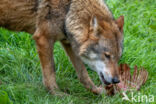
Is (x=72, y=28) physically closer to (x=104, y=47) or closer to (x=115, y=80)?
(x=104, y=47)

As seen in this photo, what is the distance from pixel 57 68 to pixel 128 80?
1262 mm

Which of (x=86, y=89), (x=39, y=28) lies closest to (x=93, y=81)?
(x=86, y=89)

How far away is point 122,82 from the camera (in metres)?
5.35

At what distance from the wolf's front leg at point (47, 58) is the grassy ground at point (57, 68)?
5.6 inches

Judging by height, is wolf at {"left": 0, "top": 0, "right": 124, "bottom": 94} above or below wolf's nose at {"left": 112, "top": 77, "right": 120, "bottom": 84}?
above

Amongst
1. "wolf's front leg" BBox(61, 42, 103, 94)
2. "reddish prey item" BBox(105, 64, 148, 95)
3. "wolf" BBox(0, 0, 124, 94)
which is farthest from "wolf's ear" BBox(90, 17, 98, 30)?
"reddish prey item" BBox(105, 64, 148, 95)

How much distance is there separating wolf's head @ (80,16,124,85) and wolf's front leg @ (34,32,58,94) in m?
0.54

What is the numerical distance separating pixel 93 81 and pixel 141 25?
2073 millimetres

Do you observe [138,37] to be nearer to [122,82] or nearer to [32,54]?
[122,82]

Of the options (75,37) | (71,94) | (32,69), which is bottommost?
(71,94)

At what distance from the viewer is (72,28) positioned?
5086 mm

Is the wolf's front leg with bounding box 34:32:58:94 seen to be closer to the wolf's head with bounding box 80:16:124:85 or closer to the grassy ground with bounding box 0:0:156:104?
the grassy ground with bounding box 0:0:156:104

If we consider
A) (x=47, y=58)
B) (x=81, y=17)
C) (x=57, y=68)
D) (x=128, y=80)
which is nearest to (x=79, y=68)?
(x=57, y=68)

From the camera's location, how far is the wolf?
494 cm
